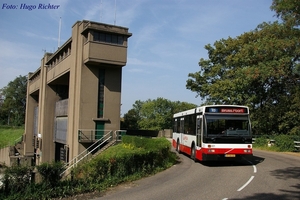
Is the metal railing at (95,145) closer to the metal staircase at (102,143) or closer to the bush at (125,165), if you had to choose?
the metal staircase at (102,143)

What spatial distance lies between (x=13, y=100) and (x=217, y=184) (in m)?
111

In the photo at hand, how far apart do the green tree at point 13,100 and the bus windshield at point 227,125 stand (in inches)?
4068

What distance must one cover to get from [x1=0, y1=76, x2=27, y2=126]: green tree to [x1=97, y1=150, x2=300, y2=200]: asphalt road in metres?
104

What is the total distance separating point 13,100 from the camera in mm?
110250

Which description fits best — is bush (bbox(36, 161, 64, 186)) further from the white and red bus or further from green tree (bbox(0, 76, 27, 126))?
green tree (bbox(0, 76, 27, 126))

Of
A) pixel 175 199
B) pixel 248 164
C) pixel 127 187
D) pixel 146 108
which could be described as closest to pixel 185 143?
pixel 248 164

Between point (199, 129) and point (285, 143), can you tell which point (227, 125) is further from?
point (285, 143)

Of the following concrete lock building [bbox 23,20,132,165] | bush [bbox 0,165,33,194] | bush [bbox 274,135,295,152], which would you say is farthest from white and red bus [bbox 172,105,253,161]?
concrete lock building [bbox 23,20,132,165]

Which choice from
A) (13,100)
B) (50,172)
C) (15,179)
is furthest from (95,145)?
(13,100)

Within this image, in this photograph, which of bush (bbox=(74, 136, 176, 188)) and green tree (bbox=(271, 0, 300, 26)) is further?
green tree (bbox=(271, 0, 300, 26))

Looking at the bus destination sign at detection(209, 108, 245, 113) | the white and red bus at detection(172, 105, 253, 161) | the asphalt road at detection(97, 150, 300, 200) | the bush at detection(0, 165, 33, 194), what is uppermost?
the bus destination sign at detection(209, 108, 245, 113)

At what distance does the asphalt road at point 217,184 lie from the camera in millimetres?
9750

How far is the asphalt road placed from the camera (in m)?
9.75

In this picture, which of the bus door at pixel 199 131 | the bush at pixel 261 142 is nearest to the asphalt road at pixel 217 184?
the bus door at pixel 199 131
